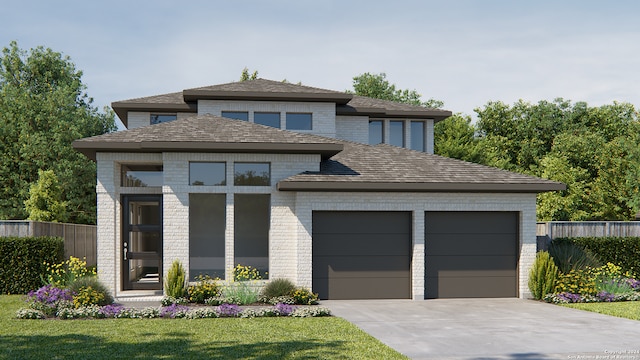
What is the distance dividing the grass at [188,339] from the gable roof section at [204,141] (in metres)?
5.12

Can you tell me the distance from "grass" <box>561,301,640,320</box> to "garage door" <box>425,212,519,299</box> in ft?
7.74

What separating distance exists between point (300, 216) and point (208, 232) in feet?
9.27

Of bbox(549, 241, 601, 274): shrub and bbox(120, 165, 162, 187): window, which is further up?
bbox(120, 165, 162, 187): window

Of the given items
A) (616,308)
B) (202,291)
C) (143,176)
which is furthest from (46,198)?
(616,308)

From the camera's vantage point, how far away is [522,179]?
18969mm

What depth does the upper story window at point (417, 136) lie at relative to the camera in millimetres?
27641

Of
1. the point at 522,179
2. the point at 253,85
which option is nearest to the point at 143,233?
the point at 253,85

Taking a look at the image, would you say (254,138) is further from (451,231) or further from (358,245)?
(451,231)

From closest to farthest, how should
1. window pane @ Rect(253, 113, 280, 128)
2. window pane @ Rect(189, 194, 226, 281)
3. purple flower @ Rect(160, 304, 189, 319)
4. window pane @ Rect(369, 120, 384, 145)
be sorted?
purple flower @ Rect(160, 304, 189, 319), window pane @ Rect(189, 194, 226, 281), window pane @ Rect(253, 113, 280, 128), window pane @ Rect(369, 120, 384, 145)

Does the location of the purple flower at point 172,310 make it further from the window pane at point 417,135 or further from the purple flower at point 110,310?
the window pane at point 417,135

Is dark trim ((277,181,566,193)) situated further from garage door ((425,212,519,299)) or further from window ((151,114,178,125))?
window ((151,114,178,125))

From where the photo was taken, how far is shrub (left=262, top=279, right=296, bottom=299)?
56.0 feet

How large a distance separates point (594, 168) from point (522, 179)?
34.2 meters

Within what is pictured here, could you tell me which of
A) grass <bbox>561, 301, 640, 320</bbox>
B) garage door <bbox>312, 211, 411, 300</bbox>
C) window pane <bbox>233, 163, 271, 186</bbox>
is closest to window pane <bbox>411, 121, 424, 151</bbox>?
garage door <bbox>312, 211, 411, 300</bbox>
